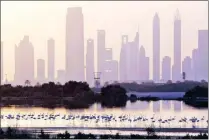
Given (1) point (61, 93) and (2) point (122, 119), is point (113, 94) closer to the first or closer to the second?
(1) point (61, 93)

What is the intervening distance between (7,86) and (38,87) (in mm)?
1730

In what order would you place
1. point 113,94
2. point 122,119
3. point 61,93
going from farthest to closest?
point 61,93
point 113,94
point 122,119

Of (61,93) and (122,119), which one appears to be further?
(61,93)

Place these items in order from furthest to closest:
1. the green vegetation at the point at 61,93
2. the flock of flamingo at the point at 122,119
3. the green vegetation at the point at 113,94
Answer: the green vegetation at the point at 113,94
the green vegetation at the point at 61,93
the flock of flamingo at the point at 122,119

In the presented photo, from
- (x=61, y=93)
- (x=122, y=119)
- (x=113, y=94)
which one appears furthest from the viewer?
(x=61, y=93)

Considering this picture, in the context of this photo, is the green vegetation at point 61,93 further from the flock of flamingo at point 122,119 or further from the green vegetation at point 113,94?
the flock of flamingo at point 122,119

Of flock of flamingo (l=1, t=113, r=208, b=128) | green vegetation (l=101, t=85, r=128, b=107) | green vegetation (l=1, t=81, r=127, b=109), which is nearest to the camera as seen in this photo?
flock of flamingo (l=1, t=113, r=208, b=128)

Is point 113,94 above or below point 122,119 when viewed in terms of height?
above

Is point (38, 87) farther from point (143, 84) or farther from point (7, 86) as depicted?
point (143, 84)

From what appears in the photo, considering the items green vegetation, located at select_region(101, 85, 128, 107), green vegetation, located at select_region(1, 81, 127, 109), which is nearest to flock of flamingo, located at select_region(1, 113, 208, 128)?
green vegetation, located at select_region(1, 81, 127, 109)

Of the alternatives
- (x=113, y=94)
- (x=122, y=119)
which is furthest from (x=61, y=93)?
(x=122, y=119)

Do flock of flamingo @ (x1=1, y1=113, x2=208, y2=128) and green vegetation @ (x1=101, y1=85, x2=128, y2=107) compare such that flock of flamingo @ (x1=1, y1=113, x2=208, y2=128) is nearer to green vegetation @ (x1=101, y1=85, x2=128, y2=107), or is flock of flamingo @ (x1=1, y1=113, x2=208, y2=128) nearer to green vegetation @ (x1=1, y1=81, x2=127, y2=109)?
green vegetation @ (x1=1, y1=81, x2=127, y2=109)

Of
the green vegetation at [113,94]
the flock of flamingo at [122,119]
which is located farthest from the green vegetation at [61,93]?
the flock of flamingo at [122,119]

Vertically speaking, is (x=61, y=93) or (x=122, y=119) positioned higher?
(x=61, y=93)
